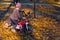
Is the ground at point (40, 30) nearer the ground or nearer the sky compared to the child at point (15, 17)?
nearer the ground

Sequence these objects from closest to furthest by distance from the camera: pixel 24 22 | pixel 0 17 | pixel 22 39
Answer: pixel 22 39
pixel 24 22
pixel 0 17

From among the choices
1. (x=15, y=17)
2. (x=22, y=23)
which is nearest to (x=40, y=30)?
(x=22, y=23)

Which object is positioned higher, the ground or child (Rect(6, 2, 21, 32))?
child (Rect(6, 2, 21, 32))

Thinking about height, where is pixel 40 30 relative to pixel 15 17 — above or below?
A: below

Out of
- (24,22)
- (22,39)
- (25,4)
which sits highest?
(25,4)

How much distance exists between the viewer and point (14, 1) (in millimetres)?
2602

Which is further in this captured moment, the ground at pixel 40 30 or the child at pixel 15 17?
the child at pixel 15 17

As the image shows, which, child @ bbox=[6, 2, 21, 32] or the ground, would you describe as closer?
the ground

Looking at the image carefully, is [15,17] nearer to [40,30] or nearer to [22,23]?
[22,23]

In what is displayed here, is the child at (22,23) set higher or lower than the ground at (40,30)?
higher

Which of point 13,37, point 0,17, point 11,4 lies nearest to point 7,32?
point 13,37

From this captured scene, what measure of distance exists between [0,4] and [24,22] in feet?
1.71

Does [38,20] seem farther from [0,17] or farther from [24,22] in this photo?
[0,17]

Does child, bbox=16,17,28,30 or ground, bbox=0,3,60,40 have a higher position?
child, bbox=16,17,28,30
